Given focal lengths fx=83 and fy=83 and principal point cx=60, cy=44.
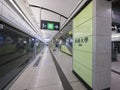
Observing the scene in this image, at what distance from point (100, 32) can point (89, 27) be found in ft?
1.16

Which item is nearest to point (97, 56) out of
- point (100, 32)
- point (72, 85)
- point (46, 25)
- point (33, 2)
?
point (100, 32)

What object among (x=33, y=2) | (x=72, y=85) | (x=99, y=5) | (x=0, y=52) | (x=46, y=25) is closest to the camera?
(x=99, y=5)

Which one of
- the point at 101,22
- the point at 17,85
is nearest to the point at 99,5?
the point at 101,22

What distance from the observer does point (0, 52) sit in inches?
92.3

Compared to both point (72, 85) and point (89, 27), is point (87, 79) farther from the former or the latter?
point (89, 27)

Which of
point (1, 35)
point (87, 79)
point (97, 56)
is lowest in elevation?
point (87, 79)

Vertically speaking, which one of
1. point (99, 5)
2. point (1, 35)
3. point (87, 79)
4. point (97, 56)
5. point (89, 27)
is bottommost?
point (87, 79)

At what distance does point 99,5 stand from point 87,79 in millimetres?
2037

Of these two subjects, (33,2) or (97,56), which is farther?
(33,2)

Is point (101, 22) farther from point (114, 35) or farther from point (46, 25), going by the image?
point (114, 35)

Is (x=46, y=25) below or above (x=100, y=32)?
above

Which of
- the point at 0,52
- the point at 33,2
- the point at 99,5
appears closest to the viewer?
the point at 99,5

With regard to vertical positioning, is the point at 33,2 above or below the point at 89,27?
above

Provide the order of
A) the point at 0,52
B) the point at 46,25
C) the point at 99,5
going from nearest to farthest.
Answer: the point at 99,5 → the point at 0,52 → the point at 46,25
